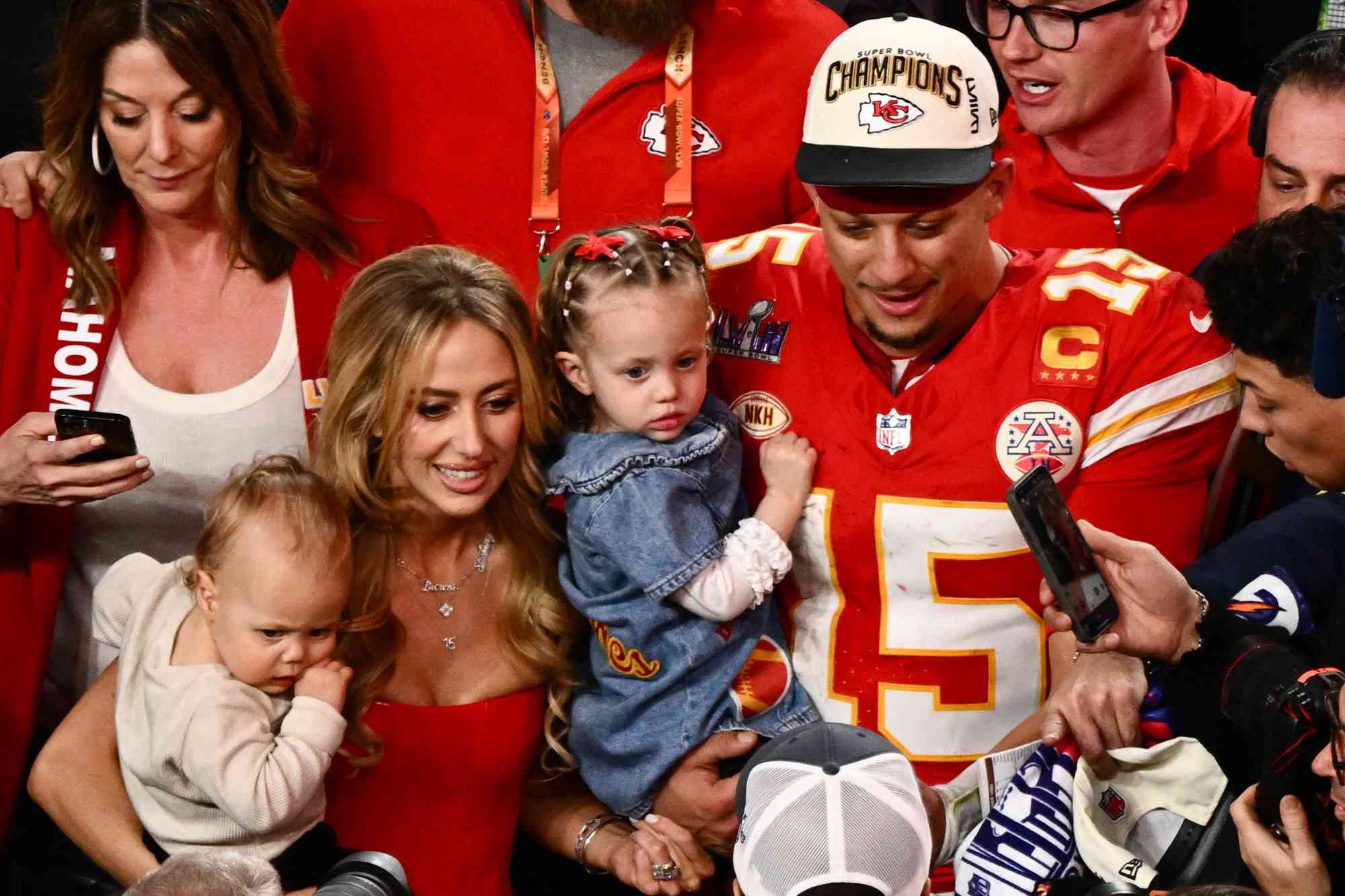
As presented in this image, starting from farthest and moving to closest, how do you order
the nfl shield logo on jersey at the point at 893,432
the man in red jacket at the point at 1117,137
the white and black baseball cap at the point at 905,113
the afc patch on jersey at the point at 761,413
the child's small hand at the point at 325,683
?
1. the man in red jacket at the point at 1117,137
2. the afc patch on jersey at the point at 761,413
3. the nfl shield logo on jersey at the point at 893,432
4. the white and black baseball cap at the point at 905,113
5. the child's small hand at the point at 325,683

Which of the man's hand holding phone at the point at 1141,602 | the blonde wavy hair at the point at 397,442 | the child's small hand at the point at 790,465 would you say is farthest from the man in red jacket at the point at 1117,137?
the blonde wavy hair at the point at 397,442

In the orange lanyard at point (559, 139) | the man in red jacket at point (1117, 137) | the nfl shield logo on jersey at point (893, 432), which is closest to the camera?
the nfl shield logo on jersey at point (893, 432)

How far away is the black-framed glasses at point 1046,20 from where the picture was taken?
11.6 ft

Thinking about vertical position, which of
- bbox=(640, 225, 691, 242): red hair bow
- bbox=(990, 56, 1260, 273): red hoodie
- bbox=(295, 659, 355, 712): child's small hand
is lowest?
bbox=(295, 659, 355, 712): child's small hand

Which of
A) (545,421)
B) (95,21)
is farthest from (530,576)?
(95,21)

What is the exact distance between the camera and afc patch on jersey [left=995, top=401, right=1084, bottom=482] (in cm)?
281

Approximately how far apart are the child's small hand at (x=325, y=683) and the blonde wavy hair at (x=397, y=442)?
5.0 inches

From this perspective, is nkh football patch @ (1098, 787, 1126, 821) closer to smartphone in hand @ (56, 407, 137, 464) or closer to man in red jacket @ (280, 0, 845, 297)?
man in red jacket @ (280, 0, 845, 297)

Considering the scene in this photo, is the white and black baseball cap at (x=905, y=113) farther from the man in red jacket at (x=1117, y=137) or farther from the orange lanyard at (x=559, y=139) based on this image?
the man in red jacket at (x=1117, y=137)

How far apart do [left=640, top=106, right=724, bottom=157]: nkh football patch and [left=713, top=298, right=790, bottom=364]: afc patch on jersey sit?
55 cm

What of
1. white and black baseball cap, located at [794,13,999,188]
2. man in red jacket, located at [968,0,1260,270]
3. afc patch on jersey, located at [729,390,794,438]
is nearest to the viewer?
white and black baseball cap, located at [794,13,999,188]

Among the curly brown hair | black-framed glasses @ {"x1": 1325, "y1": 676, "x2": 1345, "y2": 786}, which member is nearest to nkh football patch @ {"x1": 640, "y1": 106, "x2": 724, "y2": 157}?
the curly brown hair

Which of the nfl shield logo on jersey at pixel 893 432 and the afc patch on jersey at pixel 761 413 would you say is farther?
the afc patch on jersey at pixel 761 413

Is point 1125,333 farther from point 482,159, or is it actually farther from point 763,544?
point 482,159
